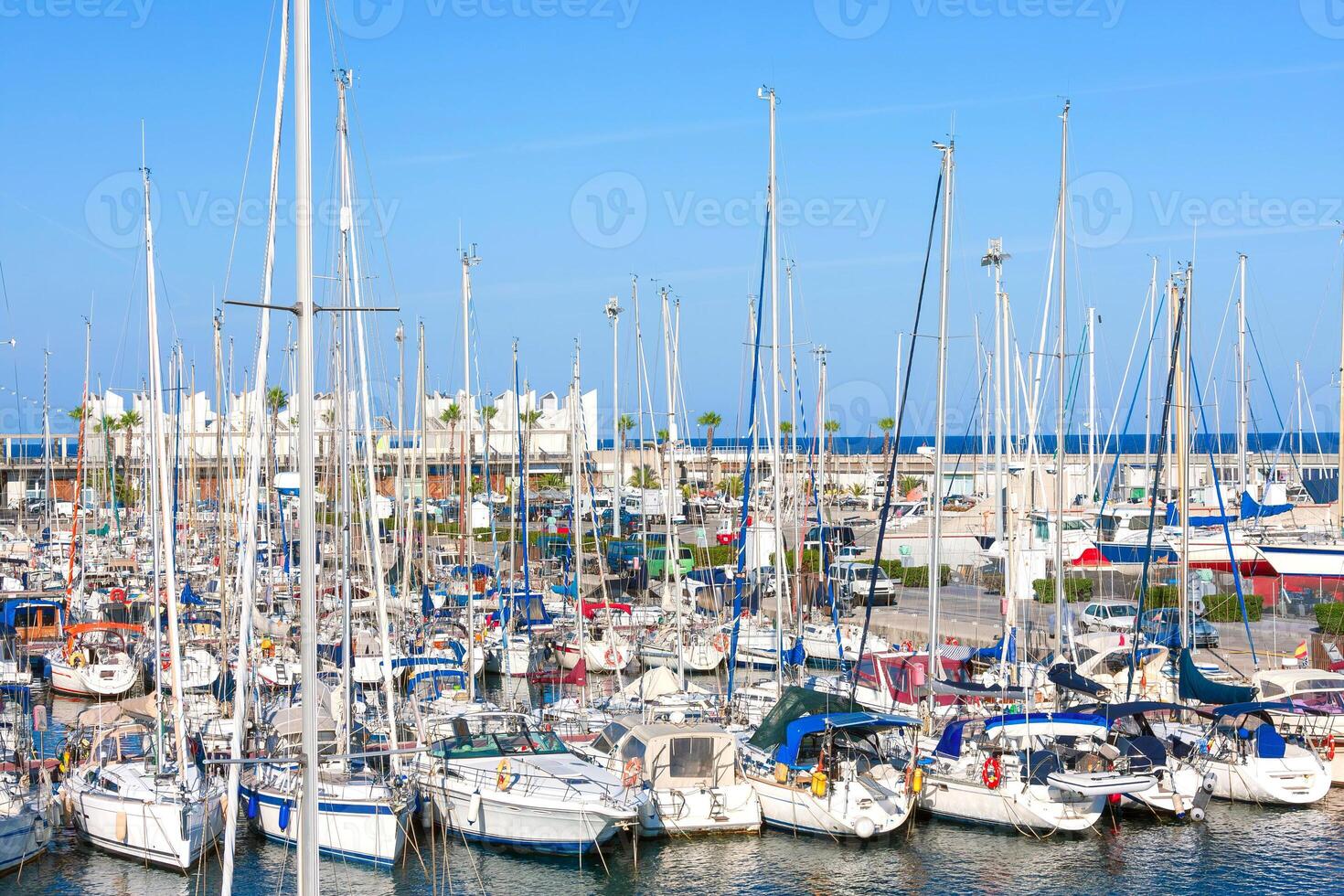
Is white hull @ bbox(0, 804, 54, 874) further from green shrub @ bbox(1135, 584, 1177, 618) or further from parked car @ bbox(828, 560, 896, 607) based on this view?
green shrub @ bbox(1135, 584, 1177, 618)

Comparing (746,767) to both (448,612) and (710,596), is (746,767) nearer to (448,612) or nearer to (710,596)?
(448,612)

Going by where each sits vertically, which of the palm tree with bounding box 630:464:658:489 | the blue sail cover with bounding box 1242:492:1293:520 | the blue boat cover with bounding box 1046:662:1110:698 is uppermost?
the palm tree with bounding box 630:464:658:489

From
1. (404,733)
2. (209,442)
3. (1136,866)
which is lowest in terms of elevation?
(1136,866)

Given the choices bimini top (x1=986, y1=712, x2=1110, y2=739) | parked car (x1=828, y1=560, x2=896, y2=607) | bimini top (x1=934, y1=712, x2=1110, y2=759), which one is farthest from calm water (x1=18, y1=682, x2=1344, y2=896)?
parked car (x1=828, y1=560, x2=896, y2=607)

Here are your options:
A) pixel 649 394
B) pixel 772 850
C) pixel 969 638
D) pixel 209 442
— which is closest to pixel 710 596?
pixel 649 394

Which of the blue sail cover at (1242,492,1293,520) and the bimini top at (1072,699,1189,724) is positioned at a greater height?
the blue sail cover at (1242,492,1293,520)

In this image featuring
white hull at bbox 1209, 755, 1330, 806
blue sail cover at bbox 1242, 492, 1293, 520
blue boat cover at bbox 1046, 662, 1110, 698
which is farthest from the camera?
blue sail cover at bbox 1242, 492, 1293, 520

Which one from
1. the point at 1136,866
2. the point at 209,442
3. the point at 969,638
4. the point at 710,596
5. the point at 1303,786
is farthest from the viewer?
the point at 209,442

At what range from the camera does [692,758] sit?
915 inches

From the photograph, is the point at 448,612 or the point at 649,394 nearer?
Answer: the point at 448,612

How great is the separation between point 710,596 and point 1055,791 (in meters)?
24.0

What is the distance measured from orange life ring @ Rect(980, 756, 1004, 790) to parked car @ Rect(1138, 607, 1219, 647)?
12873 millimetres

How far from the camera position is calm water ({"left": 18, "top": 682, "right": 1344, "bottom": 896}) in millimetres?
20922

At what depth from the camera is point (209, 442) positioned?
96.0 m
